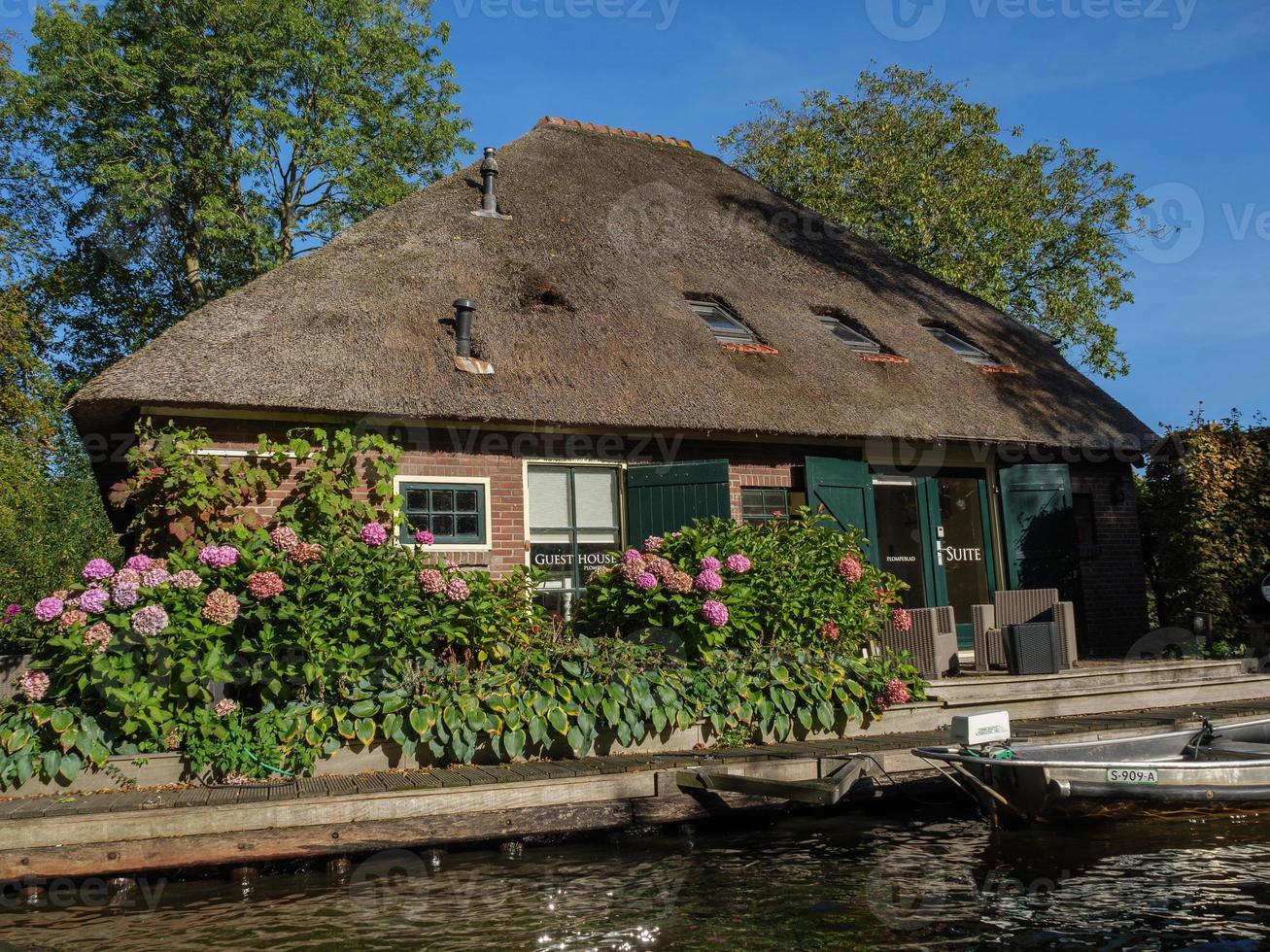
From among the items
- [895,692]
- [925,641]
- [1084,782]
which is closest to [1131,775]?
[1084,782]

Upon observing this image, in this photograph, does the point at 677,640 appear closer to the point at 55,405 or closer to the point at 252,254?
the point at 55,405

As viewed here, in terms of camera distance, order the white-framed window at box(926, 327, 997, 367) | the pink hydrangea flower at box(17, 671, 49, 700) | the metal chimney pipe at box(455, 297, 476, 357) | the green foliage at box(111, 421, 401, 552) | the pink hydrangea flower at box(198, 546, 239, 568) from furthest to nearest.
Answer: the white-framed window at box(926, 327, 997, 367)
the metal chimney pipe at box(455, 297, 476, 357)
the green foliage at box(111, 421, 401, 552)
the pink hydrangea flower at box(198, 546, 239, 568)
the pink hydrangea flower at box(17, 671, 49, 700)

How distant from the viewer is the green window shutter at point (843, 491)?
10.1 meters

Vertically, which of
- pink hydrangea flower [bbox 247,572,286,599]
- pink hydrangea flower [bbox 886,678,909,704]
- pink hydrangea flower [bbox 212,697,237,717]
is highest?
pink hydrangea flower [bbox 247,572,286,599]

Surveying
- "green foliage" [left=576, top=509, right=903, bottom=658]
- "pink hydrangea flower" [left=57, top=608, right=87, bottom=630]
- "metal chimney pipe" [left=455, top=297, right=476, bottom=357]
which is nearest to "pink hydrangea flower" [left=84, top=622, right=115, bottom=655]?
"pink hydrangea flower" [left=57, top=608, right=87, bottom=630]

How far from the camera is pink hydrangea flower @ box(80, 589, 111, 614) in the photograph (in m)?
6.00

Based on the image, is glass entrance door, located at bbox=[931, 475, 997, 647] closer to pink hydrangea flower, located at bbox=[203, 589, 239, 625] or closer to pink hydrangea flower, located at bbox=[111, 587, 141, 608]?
pink hydrangea flower, located at bbox=[203, 589, 239, 625]

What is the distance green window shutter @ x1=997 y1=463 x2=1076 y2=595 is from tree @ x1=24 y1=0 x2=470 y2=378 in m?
13.5

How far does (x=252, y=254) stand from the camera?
63.8ft

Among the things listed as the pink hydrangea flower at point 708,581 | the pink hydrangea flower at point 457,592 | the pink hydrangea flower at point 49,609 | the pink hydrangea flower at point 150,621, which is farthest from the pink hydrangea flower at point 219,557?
the pink hydrangea flower at point 708,581

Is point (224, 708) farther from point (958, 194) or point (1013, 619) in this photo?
point (958, 194)

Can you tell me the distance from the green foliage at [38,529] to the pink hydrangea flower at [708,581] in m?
7.30

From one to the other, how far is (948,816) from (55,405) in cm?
1569

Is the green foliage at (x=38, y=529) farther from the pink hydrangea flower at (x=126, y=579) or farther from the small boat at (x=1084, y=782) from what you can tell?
the small boat at (x=1084, y=782)
